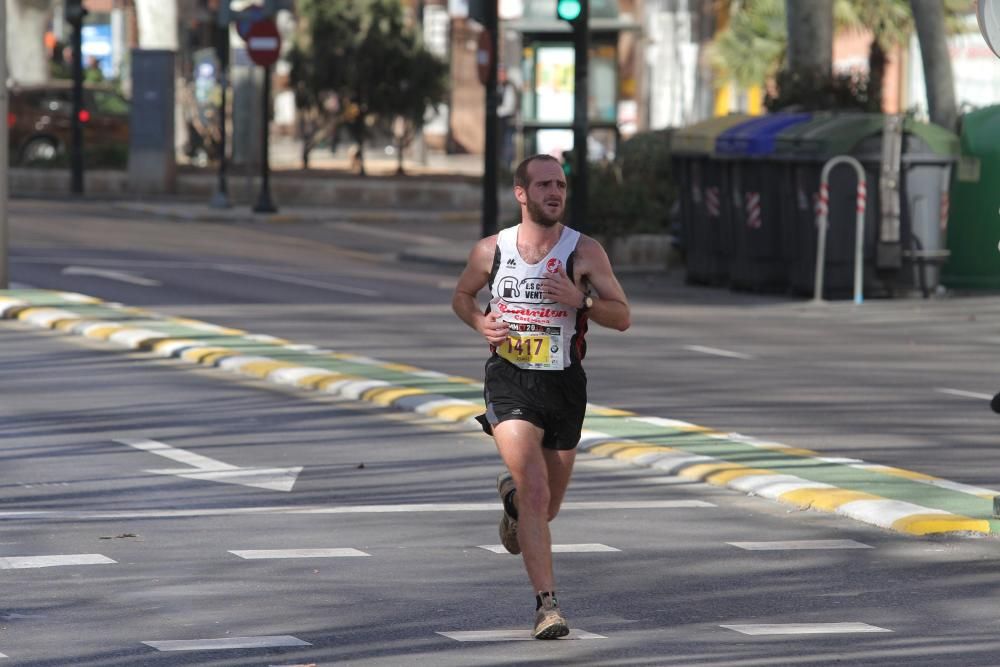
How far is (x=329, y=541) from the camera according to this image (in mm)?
9648

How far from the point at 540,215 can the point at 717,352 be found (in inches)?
439

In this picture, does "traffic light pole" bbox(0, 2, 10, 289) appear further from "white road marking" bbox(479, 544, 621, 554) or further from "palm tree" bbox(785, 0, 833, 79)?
"white road marking" bbox(479, 544, 621, 554)

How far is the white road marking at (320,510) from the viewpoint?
404 inches

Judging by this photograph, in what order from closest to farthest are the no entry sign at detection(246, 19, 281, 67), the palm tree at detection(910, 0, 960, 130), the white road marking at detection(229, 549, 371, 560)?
the white road marking at detection(229, 549, 371, 560)
the palm tree at detection(910, 0, 960, 130)
the no entry sign at detection(246, 19, 281, 67)

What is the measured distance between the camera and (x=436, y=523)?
1020cm

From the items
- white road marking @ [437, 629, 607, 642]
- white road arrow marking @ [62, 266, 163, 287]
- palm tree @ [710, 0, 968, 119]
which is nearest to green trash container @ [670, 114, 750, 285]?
white road arrow marking @ [62, 266, 163, 287]

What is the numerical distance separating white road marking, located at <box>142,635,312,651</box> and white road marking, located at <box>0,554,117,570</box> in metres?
1.55

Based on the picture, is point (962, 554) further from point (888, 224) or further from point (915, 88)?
point (915, 88)

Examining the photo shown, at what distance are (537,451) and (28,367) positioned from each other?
30.4 feet

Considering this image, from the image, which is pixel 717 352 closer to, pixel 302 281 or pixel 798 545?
pixel 302 281

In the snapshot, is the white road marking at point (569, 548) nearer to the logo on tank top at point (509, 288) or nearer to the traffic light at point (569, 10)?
the logo on tank top at point (509, 288)

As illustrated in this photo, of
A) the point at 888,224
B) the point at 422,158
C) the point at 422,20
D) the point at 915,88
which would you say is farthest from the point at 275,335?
the point at 422,20

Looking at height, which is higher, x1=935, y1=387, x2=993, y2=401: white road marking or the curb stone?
the curb stone

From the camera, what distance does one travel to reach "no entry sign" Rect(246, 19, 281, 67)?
122 feet
